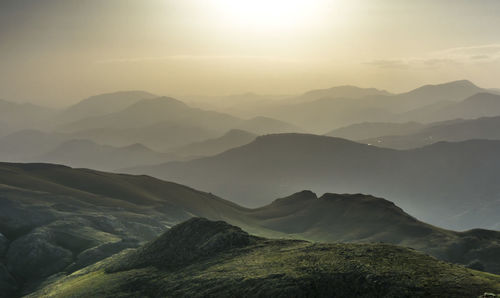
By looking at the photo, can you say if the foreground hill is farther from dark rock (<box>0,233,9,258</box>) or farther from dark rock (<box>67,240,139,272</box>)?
dark rock (<box>0,233,9,258</box>)

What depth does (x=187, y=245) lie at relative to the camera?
11306 centimetres

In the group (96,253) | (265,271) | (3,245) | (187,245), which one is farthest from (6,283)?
(265,271)

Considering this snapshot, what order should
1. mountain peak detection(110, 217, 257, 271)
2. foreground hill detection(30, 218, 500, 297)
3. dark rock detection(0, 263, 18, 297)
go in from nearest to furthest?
foreground hill detection(30, 218, 500, 297)
mountain peak detection(110, 217, 257, 271)
dark rock detection(0, 263, 18, 297)

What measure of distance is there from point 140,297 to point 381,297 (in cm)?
5350

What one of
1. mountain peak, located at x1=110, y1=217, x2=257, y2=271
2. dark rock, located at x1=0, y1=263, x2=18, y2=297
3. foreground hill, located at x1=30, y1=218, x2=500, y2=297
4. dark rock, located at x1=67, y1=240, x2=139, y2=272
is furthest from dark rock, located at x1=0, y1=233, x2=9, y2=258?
mountain peak, located at x1=110, y1=217, x2=257, y2=271

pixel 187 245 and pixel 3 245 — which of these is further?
pixel 3 245

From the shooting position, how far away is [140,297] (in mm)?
94000

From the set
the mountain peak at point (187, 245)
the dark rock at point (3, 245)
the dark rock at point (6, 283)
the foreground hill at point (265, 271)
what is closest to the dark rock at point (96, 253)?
the dark rock at point (6, 283)

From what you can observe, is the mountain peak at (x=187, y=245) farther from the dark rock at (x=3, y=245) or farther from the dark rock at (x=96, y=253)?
the dark rock at (x=3, y=245)

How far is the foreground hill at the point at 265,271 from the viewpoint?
6925 cm

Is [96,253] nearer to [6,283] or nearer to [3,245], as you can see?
[6,283]

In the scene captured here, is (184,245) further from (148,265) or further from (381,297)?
(381,297)

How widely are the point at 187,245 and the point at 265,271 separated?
34.2m

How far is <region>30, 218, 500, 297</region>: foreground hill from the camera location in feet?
227
